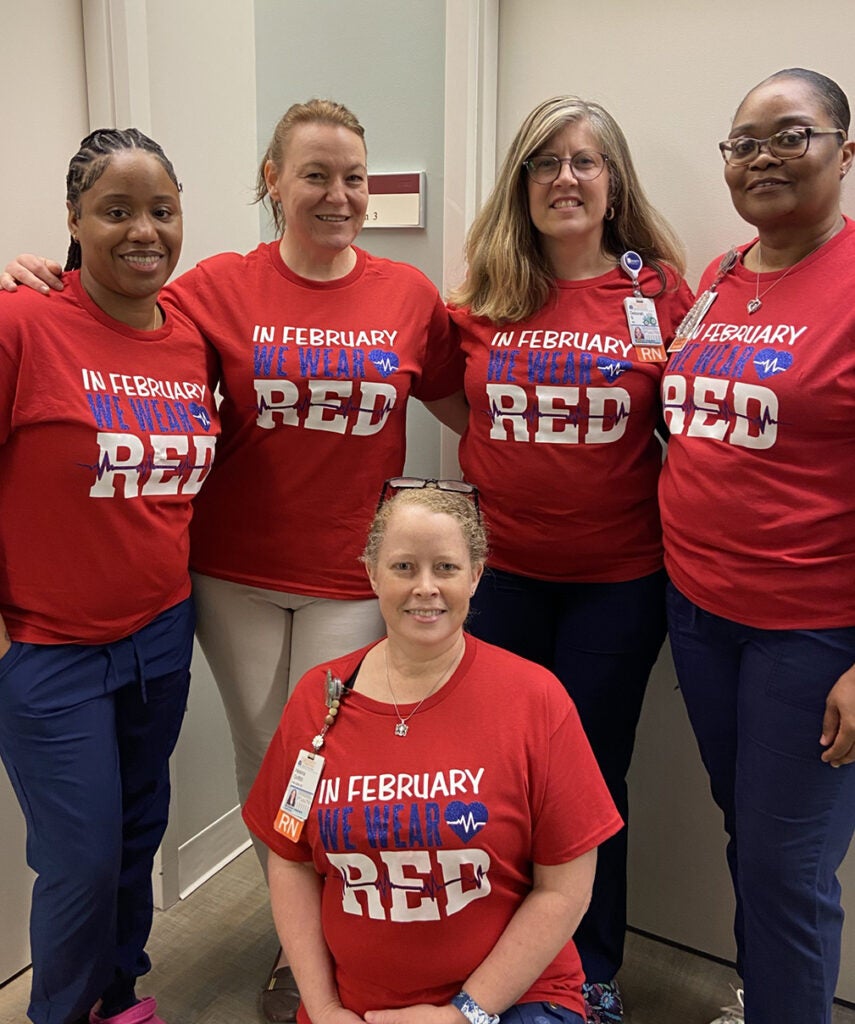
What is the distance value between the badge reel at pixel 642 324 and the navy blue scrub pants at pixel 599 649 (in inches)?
17.0

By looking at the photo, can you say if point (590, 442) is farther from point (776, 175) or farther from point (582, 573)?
point (776, 175)

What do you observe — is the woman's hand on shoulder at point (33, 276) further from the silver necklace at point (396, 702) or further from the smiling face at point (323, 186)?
the silver necklace at point (396, 702)

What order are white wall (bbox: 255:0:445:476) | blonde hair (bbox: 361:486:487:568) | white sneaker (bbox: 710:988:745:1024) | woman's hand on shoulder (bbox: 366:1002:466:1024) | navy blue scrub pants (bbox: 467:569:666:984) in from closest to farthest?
woman's hand on shoulder (bbox: 366:1002:466:1024) < blonde hair (bbox: 361:486:487:568) < navy blue scrub pants (bbox: 467:569:666:984) < white sneaker (bbox: 710:988:745:1024) < white wall (bbox: 255:0:445:476)

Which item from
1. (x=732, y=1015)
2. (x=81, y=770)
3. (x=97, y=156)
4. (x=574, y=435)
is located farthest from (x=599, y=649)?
(x=97, y=156)

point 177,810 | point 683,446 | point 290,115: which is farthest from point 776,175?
point 177,810

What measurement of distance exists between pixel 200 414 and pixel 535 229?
76 centimetres

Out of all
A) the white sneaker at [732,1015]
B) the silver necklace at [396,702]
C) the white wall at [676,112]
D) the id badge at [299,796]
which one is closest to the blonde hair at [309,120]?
the white wall at [676,112]

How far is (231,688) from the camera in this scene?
6.23 feet

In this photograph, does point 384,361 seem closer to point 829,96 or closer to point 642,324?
point 642,324

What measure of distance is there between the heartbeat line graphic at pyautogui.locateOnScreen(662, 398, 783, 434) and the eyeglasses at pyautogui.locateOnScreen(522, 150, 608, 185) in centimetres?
47

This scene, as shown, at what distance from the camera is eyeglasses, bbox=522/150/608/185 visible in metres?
1.72

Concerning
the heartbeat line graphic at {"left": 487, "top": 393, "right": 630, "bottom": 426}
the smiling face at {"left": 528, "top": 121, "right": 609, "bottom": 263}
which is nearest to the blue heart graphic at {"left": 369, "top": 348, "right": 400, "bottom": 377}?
the heartbeat line graphic at {"left": 487, "top": 393, "right": 630, "bottom": 426}

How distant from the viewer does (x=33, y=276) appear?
1.55 metres

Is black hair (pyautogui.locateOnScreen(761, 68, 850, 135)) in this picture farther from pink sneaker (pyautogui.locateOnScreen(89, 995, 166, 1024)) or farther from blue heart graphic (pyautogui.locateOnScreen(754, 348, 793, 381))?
pink sneaker (pyautogui.locateOnScreen(89, 995, 166, 1024))
